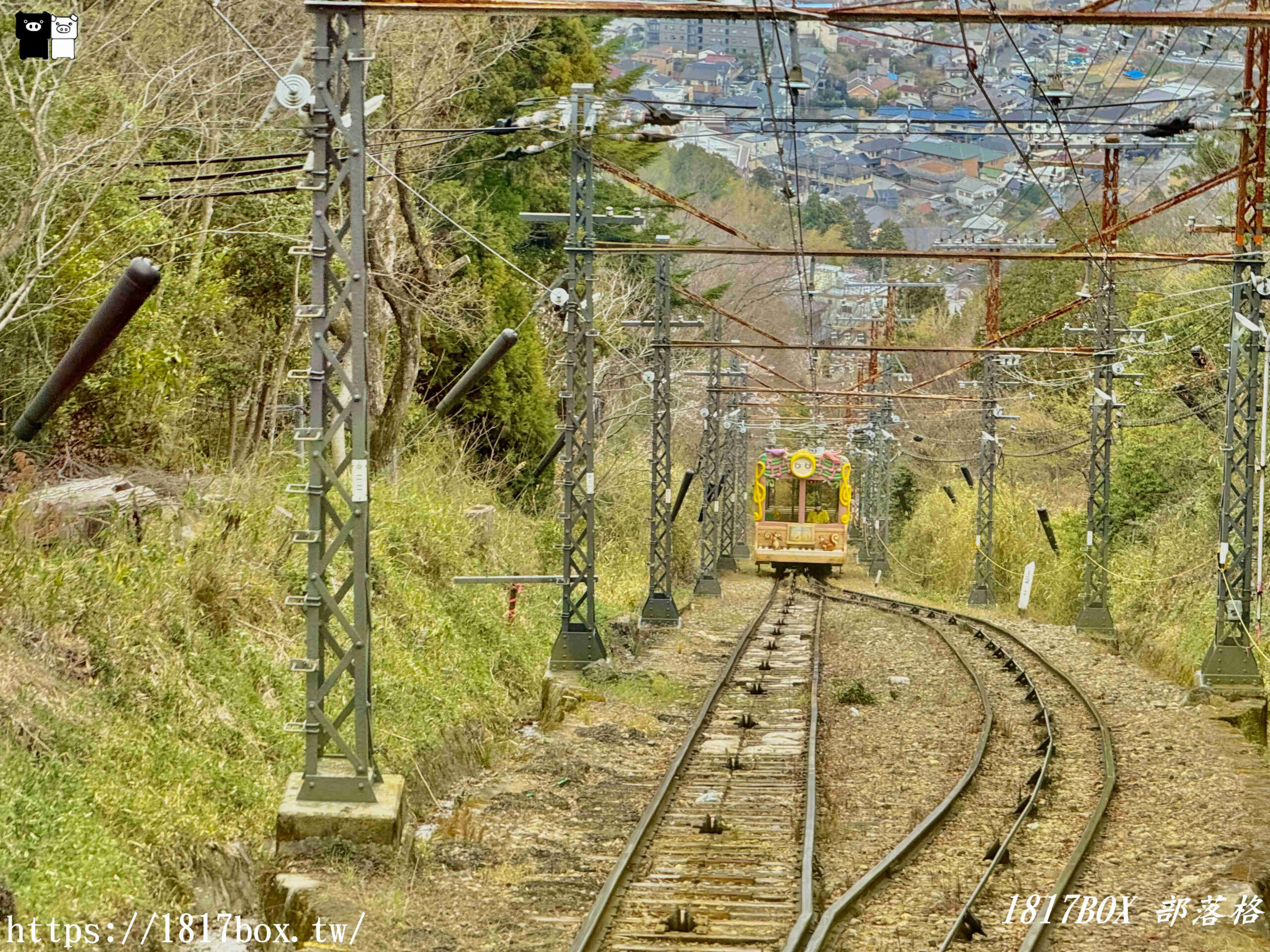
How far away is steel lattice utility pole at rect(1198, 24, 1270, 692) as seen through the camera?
1591cm

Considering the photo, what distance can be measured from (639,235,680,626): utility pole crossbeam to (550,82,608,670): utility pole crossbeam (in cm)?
572

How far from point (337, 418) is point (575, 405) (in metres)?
7.76

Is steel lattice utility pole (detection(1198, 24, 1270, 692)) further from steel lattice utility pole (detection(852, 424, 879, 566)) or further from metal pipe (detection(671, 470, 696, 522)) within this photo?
steel lattice utility pole (detection(852, 424, 879, 566))

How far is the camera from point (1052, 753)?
14.5m

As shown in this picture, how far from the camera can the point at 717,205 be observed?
58.1m

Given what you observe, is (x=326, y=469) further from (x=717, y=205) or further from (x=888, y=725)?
(x=717, y=205)

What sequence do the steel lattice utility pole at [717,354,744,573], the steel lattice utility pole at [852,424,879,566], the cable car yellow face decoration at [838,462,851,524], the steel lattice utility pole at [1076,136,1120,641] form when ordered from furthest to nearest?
the steel lattice utility pole at [852,424,879,566] < the cable car yellow face decoration at [838,462,851,524] < the steel lattice utility pole at [717,354,744,573] < the steel lattice utility pole at [1076,136,1120,641]

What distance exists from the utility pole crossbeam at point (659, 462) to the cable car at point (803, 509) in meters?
17.0

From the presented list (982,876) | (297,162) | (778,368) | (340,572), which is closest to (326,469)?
(982,876)

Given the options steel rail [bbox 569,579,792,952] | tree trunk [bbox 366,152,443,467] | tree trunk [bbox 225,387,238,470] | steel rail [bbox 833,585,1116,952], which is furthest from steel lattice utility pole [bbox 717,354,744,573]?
steel rail [bbox 569,579,792,952]

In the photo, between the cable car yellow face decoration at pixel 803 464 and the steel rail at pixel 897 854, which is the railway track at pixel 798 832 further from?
the cable car yellow face decoration at pixel 803 464

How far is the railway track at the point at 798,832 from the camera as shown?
28.7 feet

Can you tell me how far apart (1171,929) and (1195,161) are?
96.5 feet

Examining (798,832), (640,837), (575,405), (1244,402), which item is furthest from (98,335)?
(1244,402)
